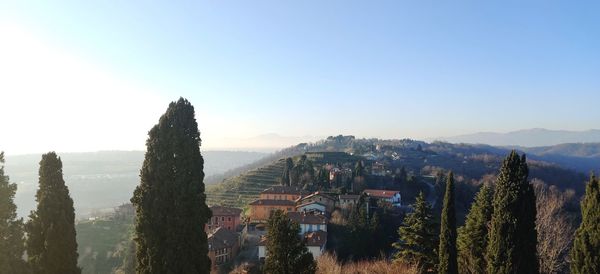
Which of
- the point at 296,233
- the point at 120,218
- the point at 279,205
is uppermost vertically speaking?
the point at 296,233

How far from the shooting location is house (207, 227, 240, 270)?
43.3m

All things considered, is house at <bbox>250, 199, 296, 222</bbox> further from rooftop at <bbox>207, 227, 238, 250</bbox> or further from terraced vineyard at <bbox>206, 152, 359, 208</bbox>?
rooftop at <bbox>207, 227, 238, 250</bbox>

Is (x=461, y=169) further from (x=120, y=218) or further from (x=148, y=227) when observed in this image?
(x=148, y=227)

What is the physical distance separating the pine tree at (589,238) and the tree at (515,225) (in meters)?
1.38

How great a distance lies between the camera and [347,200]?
212 ft

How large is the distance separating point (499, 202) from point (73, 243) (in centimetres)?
1620

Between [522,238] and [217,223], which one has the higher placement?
[522,238]

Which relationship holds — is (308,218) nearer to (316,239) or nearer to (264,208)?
(316,239)

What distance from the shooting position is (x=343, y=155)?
416 ft

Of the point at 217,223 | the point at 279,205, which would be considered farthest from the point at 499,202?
the point at 279,205

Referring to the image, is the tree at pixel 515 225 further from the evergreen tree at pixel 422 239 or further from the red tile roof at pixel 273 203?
the red tile roof at pixel 273 203

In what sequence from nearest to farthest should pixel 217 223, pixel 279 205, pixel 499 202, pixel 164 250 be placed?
1. pixel 164 250
2. pixel 499 202
3. pixel 217 223
4. pixel 279 205

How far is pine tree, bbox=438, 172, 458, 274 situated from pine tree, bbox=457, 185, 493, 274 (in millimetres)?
→ 1403

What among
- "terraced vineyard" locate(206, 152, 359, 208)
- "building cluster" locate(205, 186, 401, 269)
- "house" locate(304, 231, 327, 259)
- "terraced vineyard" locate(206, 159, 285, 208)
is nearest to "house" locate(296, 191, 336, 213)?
"building cluster" locate(205, 186, 401, 269)
